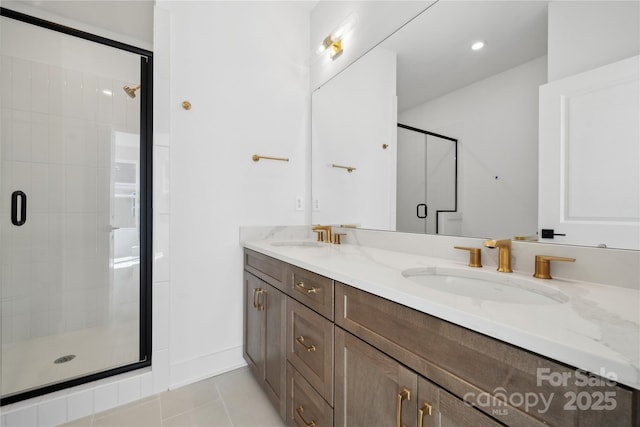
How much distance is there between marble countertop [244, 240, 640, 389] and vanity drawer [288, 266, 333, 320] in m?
0.08

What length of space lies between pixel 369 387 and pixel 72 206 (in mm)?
2130

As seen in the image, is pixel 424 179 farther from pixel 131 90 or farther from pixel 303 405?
pixel 131 90

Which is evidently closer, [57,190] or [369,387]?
[369,387]

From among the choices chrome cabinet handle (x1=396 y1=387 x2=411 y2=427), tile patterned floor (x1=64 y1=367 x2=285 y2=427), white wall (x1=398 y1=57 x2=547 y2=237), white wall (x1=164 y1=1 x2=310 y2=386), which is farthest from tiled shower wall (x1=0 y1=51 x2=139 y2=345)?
chrome cabinet handle (x1=396 y1=387 x2=411 y2=427)

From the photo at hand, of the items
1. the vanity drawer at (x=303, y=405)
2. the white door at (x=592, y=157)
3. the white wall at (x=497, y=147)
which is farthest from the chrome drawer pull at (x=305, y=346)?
the white door at (x=592, y=157)

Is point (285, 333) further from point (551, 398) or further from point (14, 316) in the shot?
point (14, 316)

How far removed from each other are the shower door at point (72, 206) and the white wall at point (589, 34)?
1984 millimetres

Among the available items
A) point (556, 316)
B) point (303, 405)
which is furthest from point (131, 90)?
point (556, 316)

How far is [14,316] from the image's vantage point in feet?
5.73

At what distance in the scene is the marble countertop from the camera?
396 mm

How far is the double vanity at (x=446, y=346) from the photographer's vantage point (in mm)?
417

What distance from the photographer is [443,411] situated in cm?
59

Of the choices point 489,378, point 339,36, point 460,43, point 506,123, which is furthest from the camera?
point 339,36

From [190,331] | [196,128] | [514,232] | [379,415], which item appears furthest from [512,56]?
[190,331]
